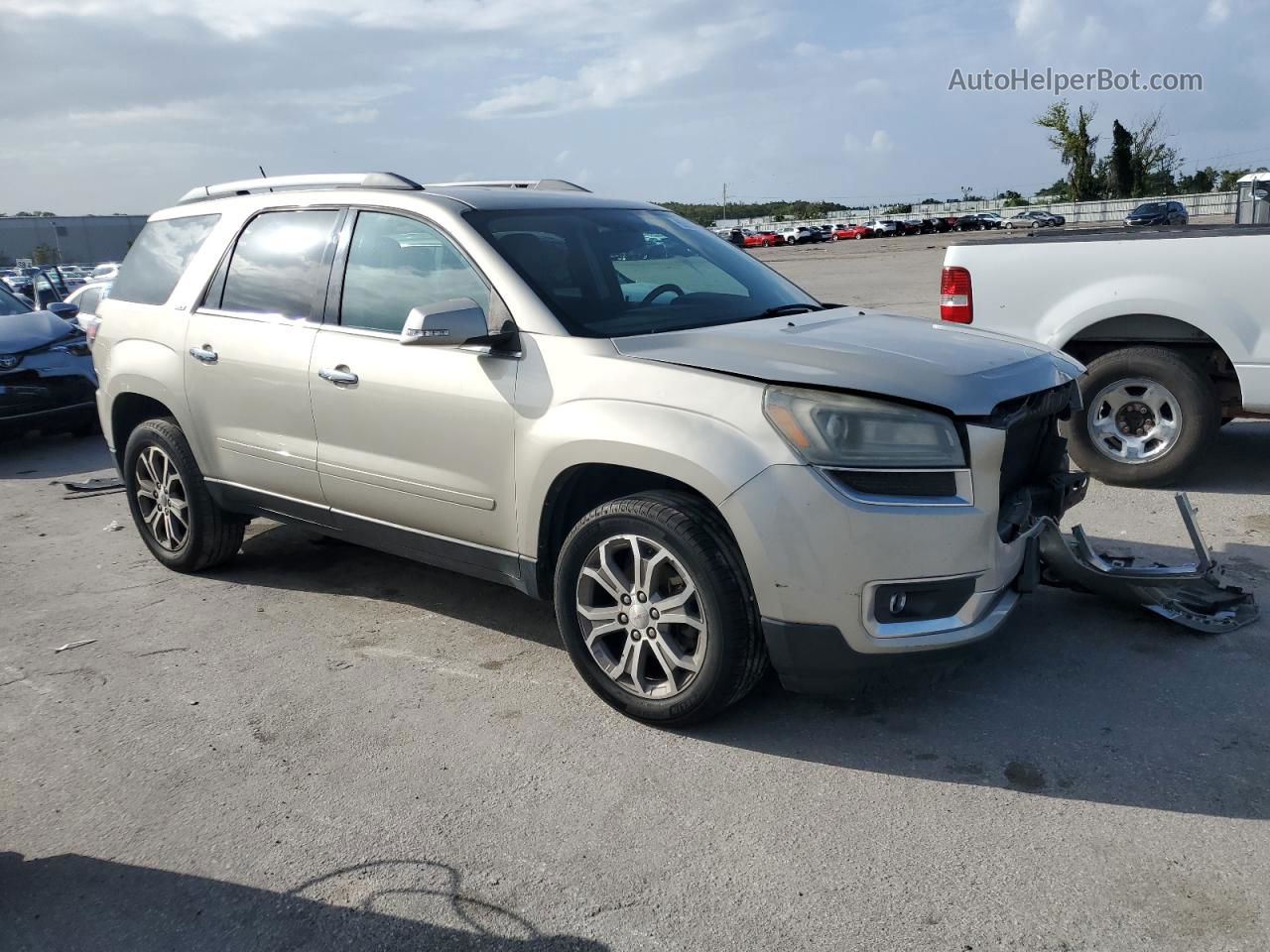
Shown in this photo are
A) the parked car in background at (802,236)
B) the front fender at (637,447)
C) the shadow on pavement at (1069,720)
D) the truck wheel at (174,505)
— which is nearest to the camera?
the shadow on pavement at (1069,720)

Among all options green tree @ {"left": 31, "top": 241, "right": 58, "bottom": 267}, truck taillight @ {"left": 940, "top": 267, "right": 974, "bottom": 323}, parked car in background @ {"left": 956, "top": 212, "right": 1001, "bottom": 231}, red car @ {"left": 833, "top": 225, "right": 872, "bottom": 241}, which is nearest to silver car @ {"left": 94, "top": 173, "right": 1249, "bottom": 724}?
truck taillight @ {"left": 940, "top": 267, "right": 974, "bottom": 323}

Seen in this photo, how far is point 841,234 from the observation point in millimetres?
71562

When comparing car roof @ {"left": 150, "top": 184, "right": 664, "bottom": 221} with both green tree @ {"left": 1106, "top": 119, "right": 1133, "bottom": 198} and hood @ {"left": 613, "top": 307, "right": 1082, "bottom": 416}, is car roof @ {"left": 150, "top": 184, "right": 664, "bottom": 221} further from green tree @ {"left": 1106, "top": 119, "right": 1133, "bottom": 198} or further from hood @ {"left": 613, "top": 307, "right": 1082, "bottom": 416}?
green tree @ {"left": 1106, "top": 119, "right": 1133, "bottom": 198}

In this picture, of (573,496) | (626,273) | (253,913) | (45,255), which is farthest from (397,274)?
(45,255)

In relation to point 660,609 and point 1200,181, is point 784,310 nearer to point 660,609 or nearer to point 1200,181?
point 660,609

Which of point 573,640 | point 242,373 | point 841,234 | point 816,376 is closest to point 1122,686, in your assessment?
point 816,376

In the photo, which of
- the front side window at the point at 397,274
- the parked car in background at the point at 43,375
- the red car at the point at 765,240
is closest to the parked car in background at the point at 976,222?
the red car at the point at 765,240

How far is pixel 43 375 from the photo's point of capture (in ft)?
31.1

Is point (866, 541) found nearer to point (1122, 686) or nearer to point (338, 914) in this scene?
point (1122, 686)

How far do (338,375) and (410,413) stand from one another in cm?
43

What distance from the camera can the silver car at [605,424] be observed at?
3389 millimetres

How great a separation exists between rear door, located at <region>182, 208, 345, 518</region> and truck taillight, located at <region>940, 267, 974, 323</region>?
12.3ft

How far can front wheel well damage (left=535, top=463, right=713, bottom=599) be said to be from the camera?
3.86 meters

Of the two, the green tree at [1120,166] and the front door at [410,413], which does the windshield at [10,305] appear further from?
the green tree at [1120,166]
